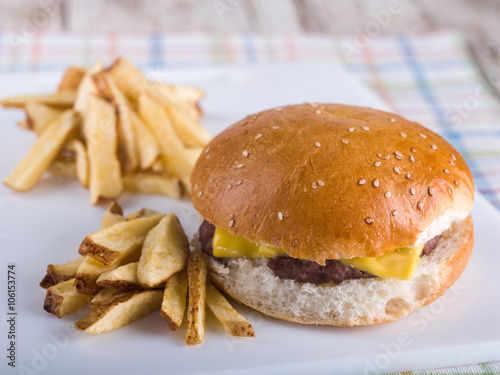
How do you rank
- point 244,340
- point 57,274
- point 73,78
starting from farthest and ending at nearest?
point 73,78 < point 57,274 < point 244,340

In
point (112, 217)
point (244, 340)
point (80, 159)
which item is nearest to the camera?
point (244, 340)

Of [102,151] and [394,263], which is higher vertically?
[394,263]

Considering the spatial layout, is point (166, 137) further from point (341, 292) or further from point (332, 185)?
point (341, 292)

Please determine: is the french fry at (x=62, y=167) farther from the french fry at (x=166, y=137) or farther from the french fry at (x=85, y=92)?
the french fry at (x=166, y=137)

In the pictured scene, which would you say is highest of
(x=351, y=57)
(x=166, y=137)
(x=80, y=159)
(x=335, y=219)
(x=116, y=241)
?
(x=335, y=219)

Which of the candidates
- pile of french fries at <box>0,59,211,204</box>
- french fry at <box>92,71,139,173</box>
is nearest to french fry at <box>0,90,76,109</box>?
pile of french fries at <box>0,59,211,204</box>

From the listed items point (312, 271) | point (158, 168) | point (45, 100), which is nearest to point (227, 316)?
point (312, 271)
